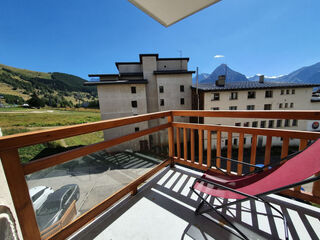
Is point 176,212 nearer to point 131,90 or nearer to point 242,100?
point 131,90

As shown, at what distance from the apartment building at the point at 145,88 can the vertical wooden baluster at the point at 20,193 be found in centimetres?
1107

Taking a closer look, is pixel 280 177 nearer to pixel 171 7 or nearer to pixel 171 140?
pixel 171 140

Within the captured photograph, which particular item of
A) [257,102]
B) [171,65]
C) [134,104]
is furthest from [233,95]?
[134,104]

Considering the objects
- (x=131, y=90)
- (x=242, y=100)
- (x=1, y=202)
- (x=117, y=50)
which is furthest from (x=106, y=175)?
(x=117, y=50)

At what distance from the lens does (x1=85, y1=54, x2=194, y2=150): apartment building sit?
12.5 m

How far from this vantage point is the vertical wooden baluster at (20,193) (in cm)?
72

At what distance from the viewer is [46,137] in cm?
84

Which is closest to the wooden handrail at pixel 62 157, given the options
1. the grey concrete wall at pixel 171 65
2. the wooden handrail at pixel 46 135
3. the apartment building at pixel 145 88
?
the wooden handrail at pixel 46 135

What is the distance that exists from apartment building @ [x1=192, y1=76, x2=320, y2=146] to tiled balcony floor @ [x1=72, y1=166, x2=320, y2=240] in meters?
11.7

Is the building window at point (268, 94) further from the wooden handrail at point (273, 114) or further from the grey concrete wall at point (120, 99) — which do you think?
the wooden handrail at point (273, 114)

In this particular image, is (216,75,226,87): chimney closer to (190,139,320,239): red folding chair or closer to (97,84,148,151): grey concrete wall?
(97,84,148,151): grey concrete wall

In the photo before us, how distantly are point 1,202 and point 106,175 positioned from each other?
2.28 m

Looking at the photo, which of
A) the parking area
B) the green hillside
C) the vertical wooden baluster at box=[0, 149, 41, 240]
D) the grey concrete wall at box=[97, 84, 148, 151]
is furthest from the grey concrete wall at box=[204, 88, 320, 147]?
the green hillside

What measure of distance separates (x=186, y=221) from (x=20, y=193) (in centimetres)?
127
